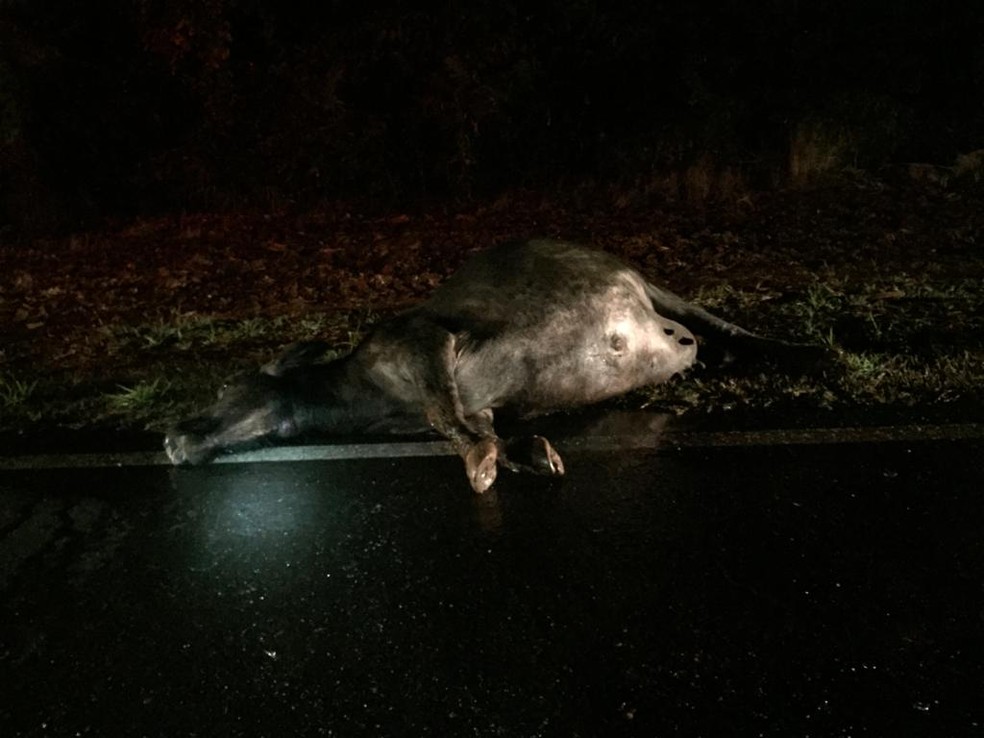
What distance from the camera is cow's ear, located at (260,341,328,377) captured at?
441 cm

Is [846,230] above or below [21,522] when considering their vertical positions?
below

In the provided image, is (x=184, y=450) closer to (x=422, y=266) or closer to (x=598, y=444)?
(x=598, y=444)

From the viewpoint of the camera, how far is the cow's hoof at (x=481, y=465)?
365cm

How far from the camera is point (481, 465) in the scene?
144 inches

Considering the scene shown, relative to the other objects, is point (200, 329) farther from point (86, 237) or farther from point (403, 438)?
point (86, 237)

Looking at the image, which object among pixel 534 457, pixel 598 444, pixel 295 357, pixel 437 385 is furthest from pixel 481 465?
pixel 295 357

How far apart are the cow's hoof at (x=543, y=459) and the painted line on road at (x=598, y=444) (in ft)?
1.31

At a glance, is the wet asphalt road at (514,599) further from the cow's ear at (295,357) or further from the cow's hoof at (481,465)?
the cow's ear at (295,357)

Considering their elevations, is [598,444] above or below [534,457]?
below

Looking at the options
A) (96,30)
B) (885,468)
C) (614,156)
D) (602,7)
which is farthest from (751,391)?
(96,30)

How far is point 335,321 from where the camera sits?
263 inches

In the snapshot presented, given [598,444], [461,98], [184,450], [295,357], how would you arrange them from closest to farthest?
1. [184,450]
2. [598,444]
3. [295,357]
4. [461,98]

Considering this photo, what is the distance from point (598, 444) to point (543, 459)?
0.51 meters

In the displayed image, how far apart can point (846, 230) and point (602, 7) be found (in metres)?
6.29
